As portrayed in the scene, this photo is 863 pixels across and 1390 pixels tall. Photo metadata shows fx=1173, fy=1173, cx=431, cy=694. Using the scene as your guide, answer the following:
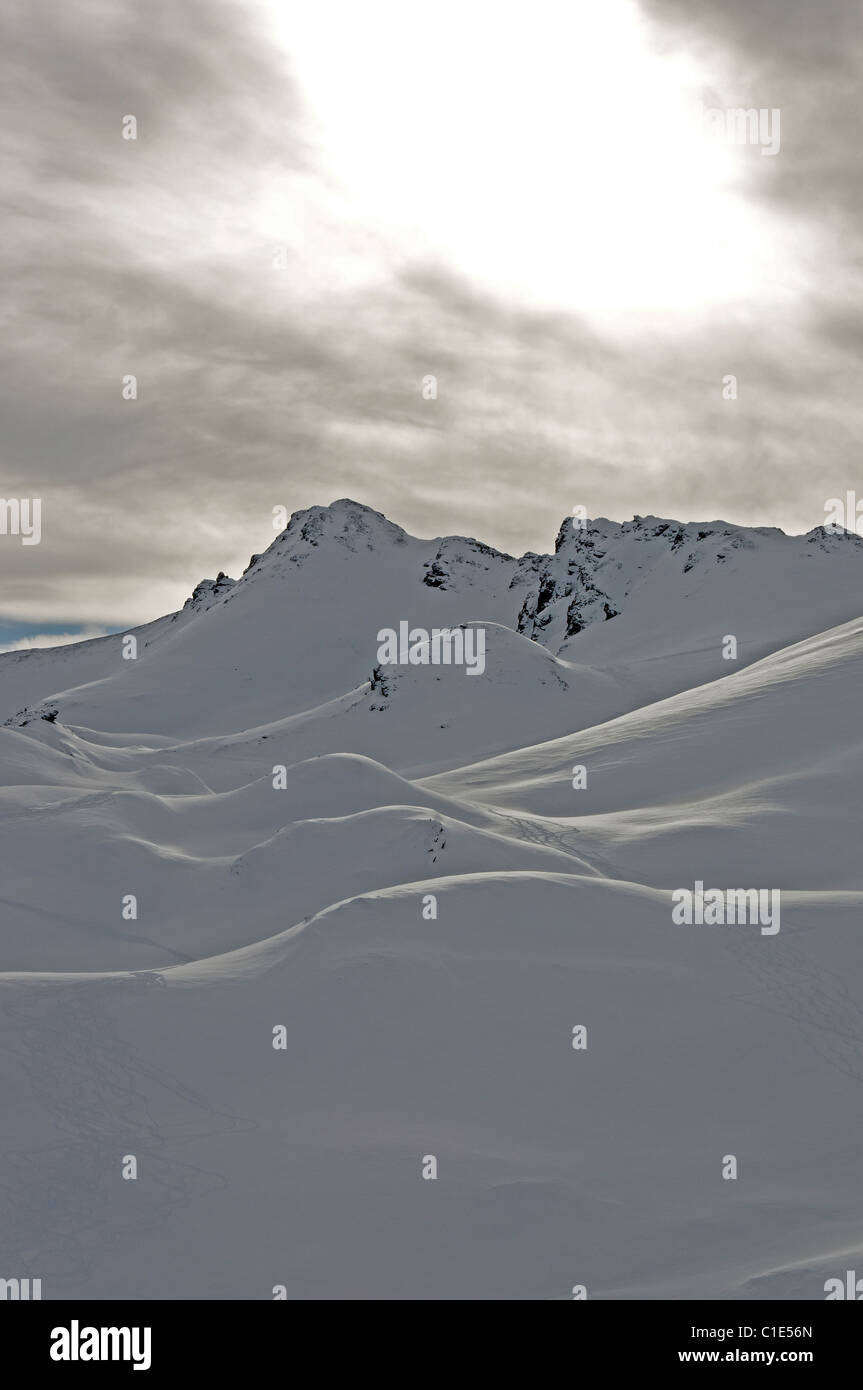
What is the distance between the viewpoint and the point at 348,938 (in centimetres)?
1858

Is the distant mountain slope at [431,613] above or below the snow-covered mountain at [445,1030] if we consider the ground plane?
above

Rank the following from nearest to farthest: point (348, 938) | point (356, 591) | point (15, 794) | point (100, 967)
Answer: point (348, 938)
point (100, 967)
point (15, 794)
point (356, 591)

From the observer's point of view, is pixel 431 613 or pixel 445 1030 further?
pixel 431 613

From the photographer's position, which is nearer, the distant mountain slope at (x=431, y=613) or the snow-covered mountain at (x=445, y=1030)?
the snow-covered mountain at (x=445, y=1030)

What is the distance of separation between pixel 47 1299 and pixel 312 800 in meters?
26.5

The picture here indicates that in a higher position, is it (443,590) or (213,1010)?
(443,590)

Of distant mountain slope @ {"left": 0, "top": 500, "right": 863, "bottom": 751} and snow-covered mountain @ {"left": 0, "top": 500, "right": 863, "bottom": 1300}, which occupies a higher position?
distant mountain slope @ {"left": 0, "top": 500, "right": 863, "bottom": 751}

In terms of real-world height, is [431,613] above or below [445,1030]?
above

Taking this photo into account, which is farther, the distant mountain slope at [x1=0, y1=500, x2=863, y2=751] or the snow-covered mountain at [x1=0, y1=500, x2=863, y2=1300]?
the distant mountain slope at [x1=0, y1=500, x2=863, y2=751]

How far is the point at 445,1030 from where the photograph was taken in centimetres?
1611

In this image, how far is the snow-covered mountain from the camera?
11.7 m

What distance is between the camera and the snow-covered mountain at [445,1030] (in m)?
11.7

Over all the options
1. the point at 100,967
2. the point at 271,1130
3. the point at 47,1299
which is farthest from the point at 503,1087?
the point at 100,967

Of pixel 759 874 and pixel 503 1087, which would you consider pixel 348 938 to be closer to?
pixel 503 1087
